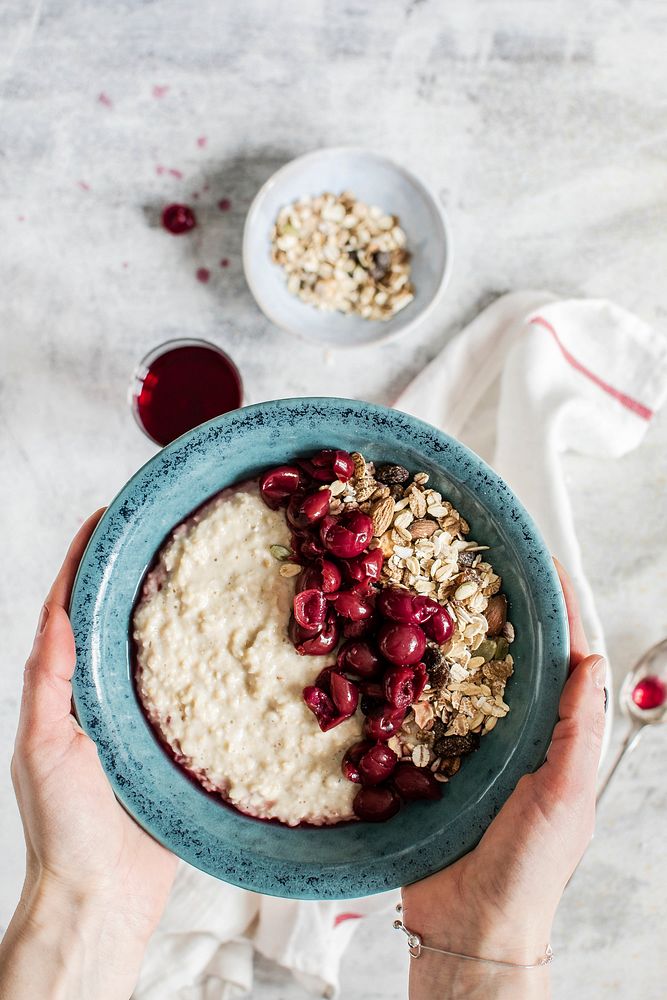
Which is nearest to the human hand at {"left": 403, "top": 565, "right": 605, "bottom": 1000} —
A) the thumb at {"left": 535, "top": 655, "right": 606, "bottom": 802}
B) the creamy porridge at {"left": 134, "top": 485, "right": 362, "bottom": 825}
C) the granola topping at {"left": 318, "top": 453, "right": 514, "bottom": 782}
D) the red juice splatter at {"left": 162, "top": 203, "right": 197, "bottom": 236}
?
the thumb at {"left": 535, "top": 655, "right": 606, "bottom": 802}

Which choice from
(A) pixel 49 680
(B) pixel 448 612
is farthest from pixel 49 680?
(B) pixel 448 612

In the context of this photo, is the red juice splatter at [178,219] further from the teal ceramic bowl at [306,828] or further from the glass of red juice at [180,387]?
the teal ceramic bowl at [306,828]

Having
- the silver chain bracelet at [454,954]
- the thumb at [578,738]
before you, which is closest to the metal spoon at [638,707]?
the silver chain bracelet at [454,954]

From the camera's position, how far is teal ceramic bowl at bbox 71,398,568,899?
1.22 metres

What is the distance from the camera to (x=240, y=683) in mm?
1265

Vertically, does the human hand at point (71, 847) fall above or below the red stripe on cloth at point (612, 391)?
below

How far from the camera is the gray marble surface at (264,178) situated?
1.69 m

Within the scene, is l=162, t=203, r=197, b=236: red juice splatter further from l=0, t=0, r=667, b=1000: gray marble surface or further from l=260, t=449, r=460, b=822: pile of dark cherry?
l=260, t=449, r=460, b=822: pile of dark cherry

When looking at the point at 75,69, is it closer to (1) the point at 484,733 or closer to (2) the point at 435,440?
(2) the point at 435,440

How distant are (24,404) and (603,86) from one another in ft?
4.32

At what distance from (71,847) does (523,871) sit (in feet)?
2.11

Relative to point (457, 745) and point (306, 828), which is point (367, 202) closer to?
point (457, 745)

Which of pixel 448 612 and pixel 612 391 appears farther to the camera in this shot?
pixel 612 391

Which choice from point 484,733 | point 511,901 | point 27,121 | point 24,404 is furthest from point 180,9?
point 511,901
